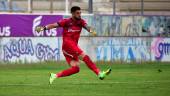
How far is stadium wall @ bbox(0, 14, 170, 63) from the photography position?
31.2m

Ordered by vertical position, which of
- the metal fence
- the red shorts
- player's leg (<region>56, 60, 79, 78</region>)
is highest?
the metal fence

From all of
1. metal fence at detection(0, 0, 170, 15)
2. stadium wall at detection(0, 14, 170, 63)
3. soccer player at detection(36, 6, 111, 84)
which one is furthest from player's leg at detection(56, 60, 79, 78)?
metal fence at detection(0, 0, 170, 15)

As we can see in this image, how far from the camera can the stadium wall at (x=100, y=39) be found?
31156mm

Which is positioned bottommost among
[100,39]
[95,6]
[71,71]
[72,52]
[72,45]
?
[100,39]

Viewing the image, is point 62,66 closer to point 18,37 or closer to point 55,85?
point 18,37

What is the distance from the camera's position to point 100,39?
32500mm

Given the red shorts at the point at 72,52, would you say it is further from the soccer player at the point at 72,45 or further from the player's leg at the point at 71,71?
the player's leg at the point at 71,71

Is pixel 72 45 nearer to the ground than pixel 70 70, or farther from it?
farther from it

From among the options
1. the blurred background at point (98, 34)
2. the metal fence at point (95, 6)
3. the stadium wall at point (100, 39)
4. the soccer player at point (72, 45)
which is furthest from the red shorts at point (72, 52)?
the metal fence at point (95, 6)

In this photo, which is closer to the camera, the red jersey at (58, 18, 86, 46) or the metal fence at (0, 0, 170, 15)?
the red jersey at (58, 18, 86, 46)

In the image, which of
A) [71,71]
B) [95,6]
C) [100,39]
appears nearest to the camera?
[71,71]

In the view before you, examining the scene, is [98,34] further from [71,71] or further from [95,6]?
[71,71]

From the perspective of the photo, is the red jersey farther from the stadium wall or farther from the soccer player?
the stadium wall

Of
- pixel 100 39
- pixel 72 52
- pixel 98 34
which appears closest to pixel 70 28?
pixel 72 52
